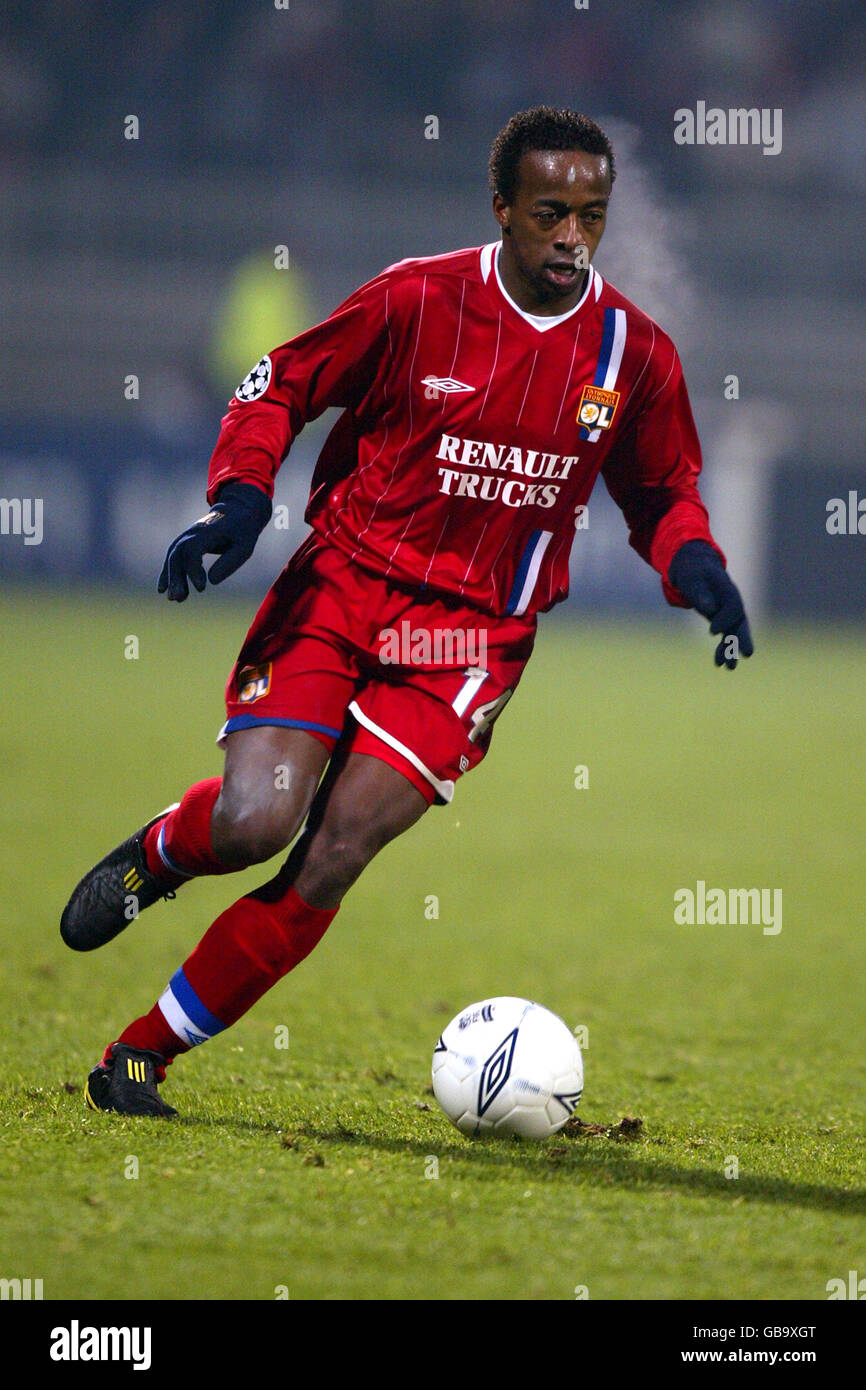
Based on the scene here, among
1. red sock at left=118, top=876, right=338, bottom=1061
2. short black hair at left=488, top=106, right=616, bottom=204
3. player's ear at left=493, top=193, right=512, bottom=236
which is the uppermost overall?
short black hair at left=488, top=106, right=616, bottom=204

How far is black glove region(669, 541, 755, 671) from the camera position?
3658 mm

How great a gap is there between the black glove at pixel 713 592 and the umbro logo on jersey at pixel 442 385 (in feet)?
2.22

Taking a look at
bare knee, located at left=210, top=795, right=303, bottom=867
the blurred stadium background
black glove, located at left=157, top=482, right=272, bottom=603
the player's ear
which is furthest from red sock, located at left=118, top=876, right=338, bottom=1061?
the blurred stadium background

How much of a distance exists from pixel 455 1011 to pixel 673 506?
2.43 metres

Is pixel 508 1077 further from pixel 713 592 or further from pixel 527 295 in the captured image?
pixel 527 295

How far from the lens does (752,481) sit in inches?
944

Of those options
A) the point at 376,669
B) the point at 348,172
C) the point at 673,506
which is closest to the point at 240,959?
the point at 376,669

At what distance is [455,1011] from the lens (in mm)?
5668

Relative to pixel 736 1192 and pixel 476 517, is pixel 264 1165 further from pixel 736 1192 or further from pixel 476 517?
pixel 476 517

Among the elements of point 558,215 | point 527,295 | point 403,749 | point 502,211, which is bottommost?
point 403,749

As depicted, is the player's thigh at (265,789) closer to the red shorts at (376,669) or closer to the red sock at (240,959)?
the red shorts at (376,669)

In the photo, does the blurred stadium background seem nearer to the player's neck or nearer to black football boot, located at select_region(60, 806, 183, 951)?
the player's neck

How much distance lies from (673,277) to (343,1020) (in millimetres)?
2750

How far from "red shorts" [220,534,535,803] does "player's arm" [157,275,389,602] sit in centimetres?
26
